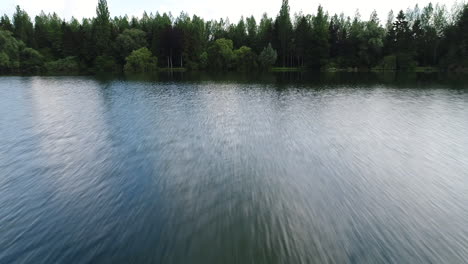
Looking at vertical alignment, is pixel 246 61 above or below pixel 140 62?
below

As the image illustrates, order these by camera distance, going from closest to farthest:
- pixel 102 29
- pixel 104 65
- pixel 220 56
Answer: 1. pixel 104 65
2. pixel 220 56
3. pixel 102 29

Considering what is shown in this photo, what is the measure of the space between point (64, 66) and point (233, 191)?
395ft

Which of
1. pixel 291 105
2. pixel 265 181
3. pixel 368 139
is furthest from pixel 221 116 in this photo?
pixel 265 181

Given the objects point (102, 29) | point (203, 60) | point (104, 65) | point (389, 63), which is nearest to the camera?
point (389, 63)

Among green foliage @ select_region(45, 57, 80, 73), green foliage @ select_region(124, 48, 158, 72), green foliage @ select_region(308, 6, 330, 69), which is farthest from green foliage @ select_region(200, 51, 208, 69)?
green foliage @ select_region(45, 57, 80, 73)

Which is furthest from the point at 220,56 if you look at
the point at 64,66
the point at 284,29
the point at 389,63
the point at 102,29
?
the point at 389,63

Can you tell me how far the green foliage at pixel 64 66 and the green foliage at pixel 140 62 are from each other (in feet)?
68.6

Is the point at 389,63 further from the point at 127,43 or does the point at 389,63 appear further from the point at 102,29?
the point at 102,29

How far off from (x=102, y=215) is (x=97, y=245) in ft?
5.69

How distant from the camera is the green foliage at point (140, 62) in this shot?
105531 mm

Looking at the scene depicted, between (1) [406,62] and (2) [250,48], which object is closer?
(1) [406,62]

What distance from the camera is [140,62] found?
10600 centimetres

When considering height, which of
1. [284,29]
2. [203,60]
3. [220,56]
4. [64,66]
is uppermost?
[284,29]

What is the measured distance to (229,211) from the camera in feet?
32.1
